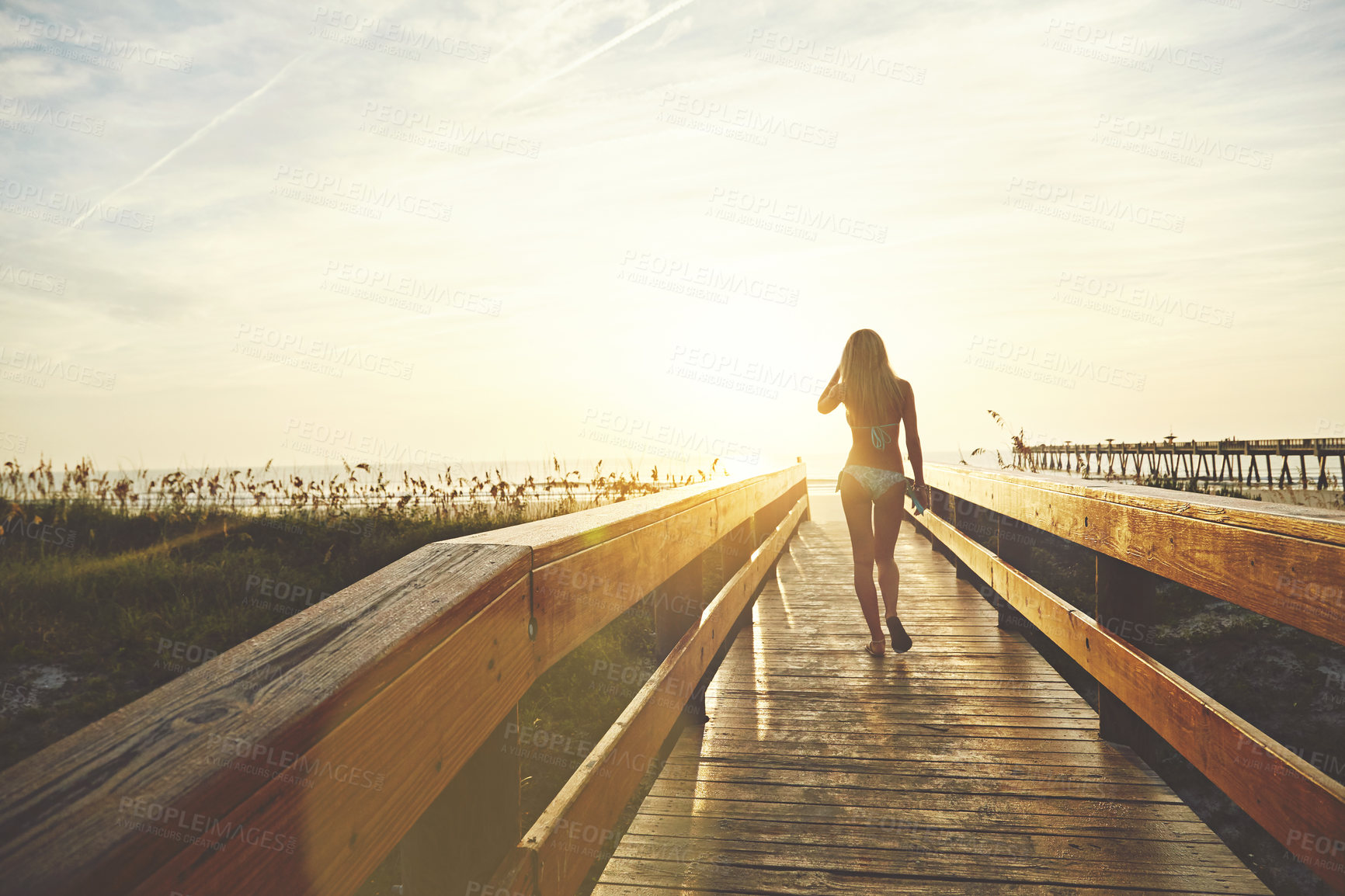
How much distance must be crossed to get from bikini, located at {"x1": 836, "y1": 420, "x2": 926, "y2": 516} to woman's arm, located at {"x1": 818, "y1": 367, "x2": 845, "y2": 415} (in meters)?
0.35

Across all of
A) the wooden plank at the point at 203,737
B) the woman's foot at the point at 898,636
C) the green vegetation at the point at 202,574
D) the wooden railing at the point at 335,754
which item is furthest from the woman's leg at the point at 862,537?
the wooden plank at the point at 203,737

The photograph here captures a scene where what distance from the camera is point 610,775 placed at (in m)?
1.93

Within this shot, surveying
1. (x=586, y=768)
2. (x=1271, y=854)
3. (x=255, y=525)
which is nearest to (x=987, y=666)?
(x=1271, y=854)

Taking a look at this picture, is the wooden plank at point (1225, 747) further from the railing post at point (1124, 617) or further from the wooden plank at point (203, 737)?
the wooden plank at point (203, 737)

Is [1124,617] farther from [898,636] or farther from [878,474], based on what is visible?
[878,474]

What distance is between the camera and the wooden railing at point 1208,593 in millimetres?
1604

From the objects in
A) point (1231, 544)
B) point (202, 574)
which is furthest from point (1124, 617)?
point (202, 574)

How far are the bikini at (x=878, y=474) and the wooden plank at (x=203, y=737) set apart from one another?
4.02m

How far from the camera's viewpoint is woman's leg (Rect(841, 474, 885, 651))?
4.83 meters

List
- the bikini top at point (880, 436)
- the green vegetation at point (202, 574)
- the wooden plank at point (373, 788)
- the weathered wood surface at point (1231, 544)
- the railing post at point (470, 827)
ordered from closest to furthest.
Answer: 1. the wooden plank at point (373, 788)
2. the railing post at point (470, 827)
3. the weathered wood surface at point (1231, 544)
4. the bikini top at point (880, 436)
5. the green vegetation at point (202, 574)

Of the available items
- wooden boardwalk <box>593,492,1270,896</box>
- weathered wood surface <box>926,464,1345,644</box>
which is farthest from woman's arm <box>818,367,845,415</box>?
weathered wood surface <box>926,464,1345,644</box>

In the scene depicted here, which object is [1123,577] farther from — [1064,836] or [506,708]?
[506,708]

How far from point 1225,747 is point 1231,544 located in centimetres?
57

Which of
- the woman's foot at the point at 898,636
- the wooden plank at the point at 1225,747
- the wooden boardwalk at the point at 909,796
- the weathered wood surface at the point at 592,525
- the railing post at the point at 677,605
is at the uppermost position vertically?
the weathered wood surface at the point at 592,525
